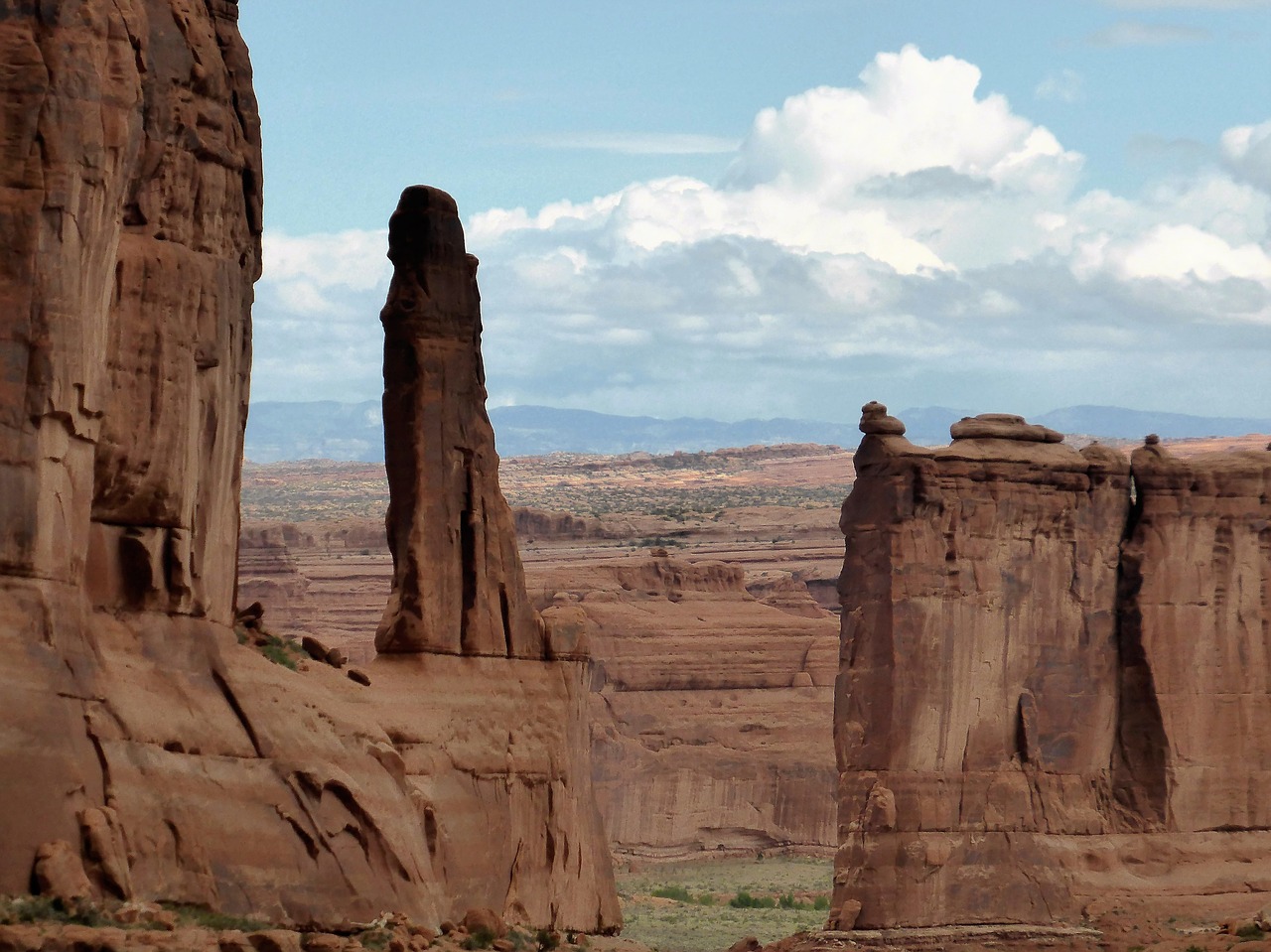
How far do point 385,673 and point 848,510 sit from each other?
21.9 meters

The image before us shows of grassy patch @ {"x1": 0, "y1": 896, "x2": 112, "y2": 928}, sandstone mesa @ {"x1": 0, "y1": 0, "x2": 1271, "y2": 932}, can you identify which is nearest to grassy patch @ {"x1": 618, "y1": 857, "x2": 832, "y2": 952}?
sandstone mesa @ {"x1": 0, "y1": 0, "x2": 1271, "y2": 932}

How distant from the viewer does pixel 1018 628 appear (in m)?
61.7

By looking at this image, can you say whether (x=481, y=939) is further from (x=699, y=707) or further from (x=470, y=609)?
(x=699, y=707)

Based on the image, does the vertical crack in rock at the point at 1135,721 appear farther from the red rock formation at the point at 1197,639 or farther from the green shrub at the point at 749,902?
the green shrub at the point at 749,902

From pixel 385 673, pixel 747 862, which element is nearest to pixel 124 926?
pixel 385 673

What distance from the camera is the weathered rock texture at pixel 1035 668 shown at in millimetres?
59625

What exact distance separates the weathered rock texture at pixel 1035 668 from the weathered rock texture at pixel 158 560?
20.8 meters

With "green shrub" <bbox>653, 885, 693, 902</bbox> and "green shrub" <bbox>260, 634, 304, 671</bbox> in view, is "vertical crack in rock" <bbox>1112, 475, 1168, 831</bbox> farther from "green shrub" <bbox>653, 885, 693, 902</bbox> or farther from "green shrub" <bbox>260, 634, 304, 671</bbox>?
"green shrub" <bbox>260, 634, 304, 671</bbox>

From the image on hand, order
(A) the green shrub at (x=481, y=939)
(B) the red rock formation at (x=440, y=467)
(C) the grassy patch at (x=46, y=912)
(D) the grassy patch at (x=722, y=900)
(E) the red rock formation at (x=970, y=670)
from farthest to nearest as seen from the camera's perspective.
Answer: (D) the grassy patch at (x=722, y=900) < (E) the red rock formation at (x=970, y=670) < (B) the red rock formation at (x=440, y=467) < (A) the green shrub at (x=481, y=939) < (C) the grassy patch at (x=46, y=912)

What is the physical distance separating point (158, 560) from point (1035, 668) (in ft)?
104

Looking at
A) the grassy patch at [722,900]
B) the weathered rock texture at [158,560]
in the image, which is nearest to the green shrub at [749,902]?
the grassy patch at [722,900]

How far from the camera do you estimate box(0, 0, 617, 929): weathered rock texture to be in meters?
29.6

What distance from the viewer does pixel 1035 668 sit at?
62094 millimetres

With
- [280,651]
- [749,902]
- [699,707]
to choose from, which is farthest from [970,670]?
[699,707]
